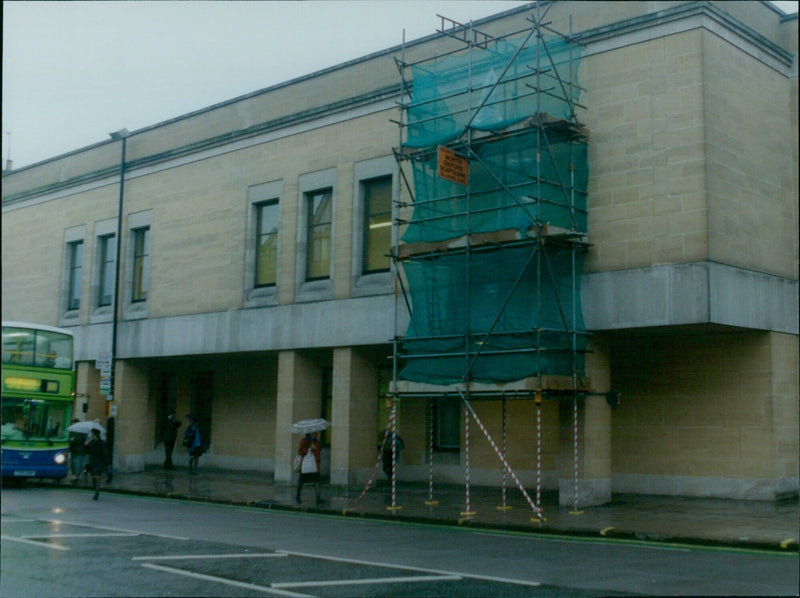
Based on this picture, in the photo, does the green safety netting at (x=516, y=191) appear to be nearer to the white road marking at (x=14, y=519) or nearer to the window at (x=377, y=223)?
the window at (x=377, y=223)

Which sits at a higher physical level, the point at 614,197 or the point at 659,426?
the point at 614,197

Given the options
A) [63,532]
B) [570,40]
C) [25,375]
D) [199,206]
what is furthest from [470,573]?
[199,206]

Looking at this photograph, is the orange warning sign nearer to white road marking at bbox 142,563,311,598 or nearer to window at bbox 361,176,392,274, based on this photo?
window at bbox 361,176,392,274

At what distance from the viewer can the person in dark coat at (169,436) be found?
31875 millimetres

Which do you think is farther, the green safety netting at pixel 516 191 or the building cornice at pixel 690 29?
the green safety netting at pixel 516 191

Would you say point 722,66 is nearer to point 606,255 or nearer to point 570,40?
point 570,40

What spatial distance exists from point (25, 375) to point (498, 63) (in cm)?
1407

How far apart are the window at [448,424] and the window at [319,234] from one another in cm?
497

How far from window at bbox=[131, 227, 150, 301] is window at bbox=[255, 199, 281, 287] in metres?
5.66

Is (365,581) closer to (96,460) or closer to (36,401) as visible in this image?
(96,460)

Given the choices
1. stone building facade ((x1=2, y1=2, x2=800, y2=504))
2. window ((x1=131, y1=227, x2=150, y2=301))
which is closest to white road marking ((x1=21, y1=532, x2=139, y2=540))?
stone building facade ((x1=2, y1=2, x2=800, y2=504))

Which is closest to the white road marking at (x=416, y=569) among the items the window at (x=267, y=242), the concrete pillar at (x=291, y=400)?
the concrete pillar at (x=291, y=400)

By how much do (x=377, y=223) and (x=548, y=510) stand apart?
9.89 m

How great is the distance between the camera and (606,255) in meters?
19.8
